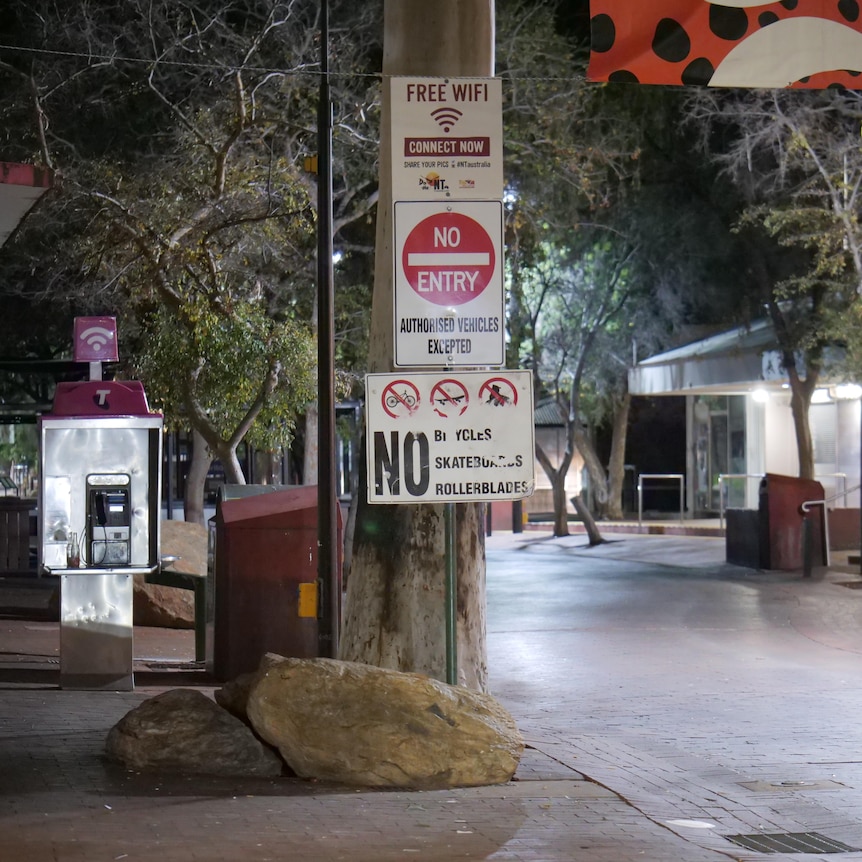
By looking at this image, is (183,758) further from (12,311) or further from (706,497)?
(706,497)

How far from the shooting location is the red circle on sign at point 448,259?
21.6 feet

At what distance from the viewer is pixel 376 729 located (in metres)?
6.86

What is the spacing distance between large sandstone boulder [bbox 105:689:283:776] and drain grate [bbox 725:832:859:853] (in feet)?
8.29

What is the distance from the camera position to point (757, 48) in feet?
25.5

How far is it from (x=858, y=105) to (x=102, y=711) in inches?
708

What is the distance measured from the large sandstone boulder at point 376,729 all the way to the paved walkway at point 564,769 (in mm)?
145

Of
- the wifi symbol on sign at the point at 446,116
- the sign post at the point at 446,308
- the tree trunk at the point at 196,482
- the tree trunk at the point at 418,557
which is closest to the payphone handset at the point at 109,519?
the tree trunk at the point at 418,557

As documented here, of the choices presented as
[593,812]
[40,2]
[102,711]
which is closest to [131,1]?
[40,2]

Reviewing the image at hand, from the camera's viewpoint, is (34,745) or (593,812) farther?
(34,745)

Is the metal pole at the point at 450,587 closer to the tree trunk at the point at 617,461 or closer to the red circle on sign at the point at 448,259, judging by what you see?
the red circle on sign at the point at 448,259

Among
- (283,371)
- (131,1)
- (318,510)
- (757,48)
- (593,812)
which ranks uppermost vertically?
(131,1)

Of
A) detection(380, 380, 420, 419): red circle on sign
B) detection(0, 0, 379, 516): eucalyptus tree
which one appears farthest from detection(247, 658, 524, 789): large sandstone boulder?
detection(0, 0, 379, 516): eucalyptus tree

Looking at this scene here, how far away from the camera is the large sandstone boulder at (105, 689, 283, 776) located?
7027 millimetres

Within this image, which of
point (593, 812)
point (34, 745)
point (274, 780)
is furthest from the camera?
point (34, 745)
